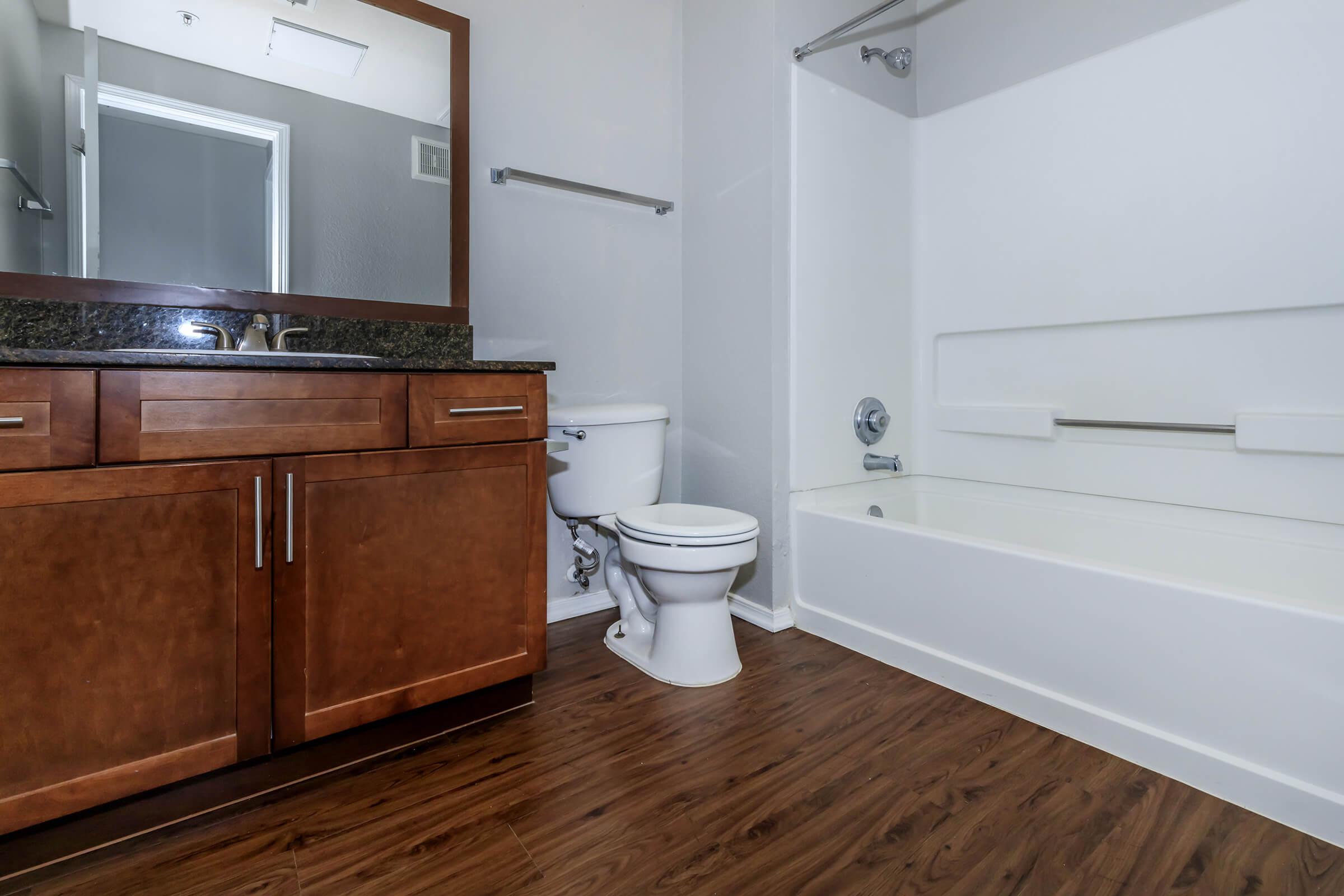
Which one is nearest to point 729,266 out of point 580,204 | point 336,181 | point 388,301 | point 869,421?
point 580,204

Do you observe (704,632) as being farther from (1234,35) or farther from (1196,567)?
(1234,35)

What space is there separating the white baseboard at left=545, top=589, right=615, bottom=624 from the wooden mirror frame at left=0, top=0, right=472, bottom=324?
38.1 inches

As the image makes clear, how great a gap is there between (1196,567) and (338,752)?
2.18 metres

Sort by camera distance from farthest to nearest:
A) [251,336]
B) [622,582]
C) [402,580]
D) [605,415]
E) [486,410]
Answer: [622,582] < [605,415] < [251,336] < [486,410] < [402,580]

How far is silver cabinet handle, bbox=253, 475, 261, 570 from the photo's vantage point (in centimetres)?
117

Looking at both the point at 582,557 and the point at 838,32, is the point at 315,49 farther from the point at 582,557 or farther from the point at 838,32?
the point at 582,557

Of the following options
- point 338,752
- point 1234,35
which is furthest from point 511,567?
point 1234,35

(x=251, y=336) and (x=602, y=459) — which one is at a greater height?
(x=251, y=336)

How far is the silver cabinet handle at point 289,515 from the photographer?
47.3 inches

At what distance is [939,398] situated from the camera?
2.45 m

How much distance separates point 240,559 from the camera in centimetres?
116

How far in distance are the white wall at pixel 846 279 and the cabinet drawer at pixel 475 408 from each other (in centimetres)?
92

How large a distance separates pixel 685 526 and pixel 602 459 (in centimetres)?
34

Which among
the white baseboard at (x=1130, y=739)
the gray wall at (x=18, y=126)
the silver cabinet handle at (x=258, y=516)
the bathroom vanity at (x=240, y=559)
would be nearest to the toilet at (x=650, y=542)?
the bathroom vanity at (x=240, y=559)
